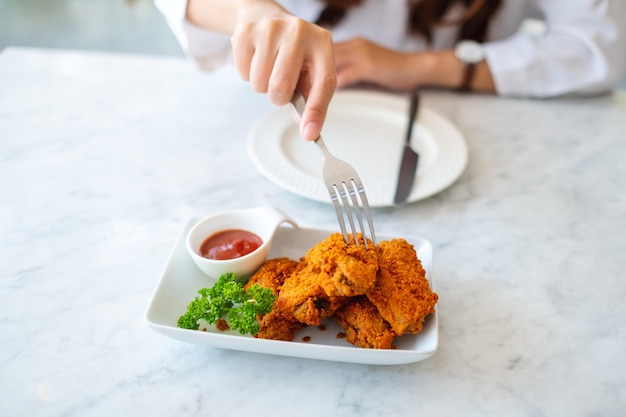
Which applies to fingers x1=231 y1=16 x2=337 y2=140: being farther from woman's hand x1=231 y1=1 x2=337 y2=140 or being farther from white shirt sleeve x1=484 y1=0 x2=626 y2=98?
white shirt sleeve x1=484 y1=0 x2=626 y2=98

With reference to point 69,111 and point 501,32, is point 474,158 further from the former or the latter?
point 69,111

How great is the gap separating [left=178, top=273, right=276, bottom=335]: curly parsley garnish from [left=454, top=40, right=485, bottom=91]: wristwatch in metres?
1.53

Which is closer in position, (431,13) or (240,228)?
(240,228)

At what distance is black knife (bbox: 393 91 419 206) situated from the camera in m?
1.68

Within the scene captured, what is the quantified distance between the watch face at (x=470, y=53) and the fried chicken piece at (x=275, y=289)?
4.65 ft

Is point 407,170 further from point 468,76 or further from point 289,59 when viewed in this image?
point 468,76

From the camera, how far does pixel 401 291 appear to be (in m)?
1.19

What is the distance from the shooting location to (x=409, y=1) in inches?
95.6

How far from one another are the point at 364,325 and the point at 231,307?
1.00 feet

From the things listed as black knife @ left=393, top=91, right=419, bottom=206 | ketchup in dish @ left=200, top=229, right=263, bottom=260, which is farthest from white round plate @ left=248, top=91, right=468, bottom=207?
ketchup in dish @ left=200, top=229, right=263, bottom=260

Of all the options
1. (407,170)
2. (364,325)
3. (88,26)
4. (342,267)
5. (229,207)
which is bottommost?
(88,26)

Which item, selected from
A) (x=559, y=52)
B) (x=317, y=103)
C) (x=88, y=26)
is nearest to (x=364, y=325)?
(x=317, y=103)

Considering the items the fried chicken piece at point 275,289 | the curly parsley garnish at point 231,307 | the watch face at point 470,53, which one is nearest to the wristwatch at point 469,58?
the watch face at point 470,53

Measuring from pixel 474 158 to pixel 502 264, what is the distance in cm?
58
